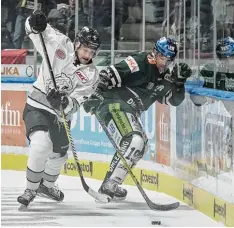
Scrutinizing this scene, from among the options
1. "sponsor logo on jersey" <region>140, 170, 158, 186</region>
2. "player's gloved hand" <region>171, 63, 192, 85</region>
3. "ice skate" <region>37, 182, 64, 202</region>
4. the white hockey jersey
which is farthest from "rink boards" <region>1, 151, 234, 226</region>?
"player's gloved hand" <region>171, 63, 192, 85</region>

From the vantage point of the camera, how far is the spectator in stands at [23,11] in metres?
4.93

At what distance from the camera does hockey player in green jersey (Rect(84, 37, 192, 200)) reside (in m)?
4.86

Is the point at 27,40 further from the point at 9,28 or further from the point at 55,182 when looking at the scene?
the point at 55,182

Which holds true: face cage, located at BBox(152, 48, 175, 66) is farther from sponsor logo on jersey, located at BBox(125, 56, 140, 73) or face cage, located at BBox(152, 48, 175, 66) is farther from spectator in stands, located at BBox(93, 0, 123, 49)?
spectator in stands, located at BBox(93, 0, 123, 49)

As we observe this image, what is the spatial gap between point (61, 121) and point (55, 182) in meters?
0.32

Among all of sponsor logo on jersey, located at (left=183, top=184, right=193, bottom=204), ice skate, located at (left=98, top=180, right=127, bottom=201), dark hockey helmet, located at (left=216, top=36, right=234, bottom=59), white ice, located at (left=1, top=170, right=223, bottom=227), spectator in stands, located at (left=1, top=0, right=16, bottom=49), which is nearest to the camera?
white ice, located at (left=1, top=170, right=223, bottom=227)

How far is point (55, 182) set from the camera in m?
4.95

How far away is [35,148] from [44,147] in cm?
5

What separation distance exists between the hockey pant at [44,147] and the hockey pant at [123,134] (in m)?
0.23

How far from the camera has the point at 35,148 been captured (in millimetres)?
4875

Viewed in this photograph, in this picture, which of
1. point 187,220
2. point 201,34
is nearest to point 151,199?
point 187,220

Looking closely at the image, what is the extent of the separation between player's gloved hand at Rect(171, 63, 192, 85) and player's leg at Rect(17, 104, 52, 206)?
0.66 meters

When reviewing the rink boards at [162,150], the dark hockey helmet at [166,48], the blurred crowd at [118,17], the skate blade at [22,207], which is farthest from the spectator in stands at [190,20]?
the skate blade at [22,207]

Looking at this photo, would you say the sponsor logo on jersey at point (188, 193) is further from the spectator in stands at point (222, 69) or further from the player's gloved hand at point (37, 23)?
the player's gloved hand at point (37, 23)
